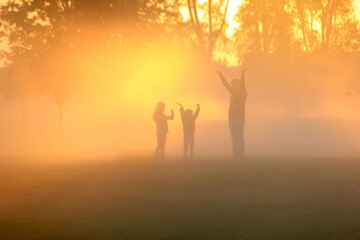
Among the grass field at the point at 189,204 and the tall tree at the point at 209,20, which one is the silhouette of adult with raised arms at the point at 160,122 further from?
the tall tree at the point at 209,20

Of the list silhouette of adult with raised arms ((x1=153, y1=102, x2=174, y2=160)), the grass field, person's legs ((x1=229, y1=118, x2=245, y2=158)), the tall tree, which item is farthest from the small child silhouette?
the tall tree

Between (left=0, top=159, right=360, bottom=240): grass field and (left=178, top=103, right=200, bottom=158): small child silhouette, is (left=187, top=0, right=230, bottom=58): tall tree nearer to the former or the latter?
(left=178, top=103, right=200, bottom=158): small child silhouette

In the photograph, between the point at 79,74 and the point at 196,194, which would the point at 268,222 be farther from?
the point at 79,74

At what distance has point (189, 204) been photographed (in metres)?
13.4

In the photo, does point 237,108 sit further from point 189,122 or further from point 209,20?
point 209,20

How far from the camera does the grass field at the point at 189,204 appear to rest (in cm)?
1116

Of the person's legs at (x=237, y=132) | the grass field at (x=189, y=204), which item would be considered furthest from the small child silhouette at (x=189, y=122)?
the grass field at (x=189, y=204)

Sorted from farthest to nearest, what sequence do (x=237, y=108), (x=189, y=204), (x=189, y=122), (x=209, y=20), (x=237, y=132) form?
1. (x=209, y=20)
2. (x=189, y=122)
3. (x=237, y=132)
4. (x=237, y=108)
5. (x=189, y=204)

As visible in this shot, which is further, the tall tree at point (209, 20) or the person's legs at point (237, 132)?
the tall tree at point (209, 20)

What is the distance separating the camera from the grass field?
11.2m

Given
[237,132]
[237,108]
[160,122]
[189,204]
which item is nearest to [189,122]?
[160,122]

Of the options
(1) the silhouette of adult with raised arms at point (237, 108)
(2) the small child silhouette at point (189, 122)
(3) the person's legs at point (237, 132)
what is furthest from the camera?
(2) the small child silhouette at point (189, 122)

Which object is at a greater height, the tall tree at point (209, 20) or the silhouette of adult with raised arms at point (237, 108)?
the tall tree at point (209, 20)

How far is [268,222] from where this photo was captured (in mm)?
11664
